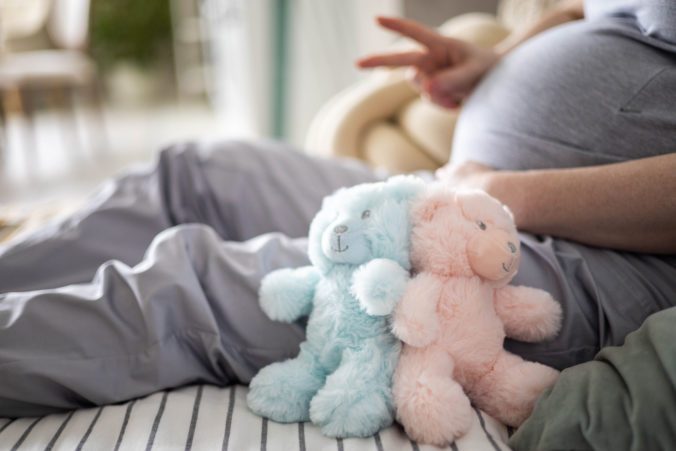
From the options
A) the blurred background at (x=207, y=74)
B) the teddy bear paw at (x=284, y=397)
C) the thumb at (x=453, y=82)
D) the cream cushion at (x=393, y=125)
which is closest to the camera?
the teddy bear paw at (x=284, y=397)

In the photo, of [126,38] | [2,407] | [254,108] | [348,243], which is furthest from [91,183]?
[126,38]

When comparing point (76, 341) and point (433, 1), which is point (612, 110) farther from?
point (433, 1)

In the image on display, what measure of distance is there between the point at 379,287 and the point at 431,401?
0.36ft

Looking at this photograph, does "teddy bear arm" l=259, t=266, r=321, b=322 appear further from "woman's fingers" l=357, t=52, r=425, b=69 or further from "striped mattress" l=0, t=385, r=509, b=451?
"woman's fingers" l=357, t=52, r=425, b=69

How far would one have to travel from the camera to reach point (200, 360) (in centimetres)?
61

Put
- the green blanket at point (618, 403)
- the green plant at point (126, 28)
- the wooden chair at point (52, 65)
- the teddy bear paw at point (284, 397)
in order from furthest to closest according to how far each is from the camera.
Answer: the green plant at point (126, 28) < the wooden chair at point (52, 65) < the teddy bear paw at point (284, 397) < the green blanket at point (618, 403)

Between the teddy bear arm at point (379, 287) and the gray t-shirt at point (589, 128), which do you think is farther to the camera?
the gray t-shirt at point (589, 128)

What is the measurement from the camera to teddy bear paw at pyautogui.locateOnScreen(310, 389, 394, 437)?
0.50 meters

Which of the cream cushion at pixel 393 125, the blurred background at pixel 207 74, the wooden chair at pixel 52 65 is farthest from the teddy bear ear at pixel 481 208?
the wooden chair at pixel 52 65

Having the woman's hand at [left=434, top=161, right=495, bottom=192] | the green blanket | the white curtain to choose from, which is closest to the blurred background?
the white curtain

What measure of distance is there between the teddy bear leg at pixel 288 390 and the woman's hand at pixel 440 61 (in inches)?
23.5

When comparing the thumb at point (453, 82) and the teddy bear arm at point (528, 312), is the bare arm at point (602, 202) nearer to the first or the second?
the teddy bear arm at point (528, 312)

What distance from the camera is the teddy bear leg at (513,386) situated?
53 cm

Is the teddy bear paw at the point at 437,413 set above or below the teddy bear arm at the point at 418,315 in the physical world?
below
